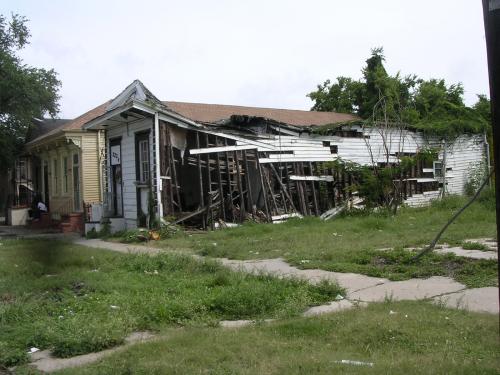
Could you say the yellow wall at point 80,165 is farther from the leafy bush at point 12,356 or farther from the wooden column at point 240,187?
the leafy bush at point 12,356

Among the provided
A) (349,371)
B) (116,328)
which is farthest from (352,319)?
(116,328)

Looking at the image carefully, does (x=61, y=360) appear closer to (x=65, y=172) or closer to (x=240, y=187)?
(x=240, y=187)

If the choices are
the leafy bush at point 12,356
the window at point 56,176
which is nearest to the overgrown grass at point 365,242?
the leafy bush at point 12,356

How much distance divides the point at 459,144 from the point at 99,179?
15.5m

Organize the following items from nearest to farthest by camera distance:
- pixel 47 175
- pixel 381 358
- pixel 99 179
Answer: pixel 381 358 → pixel 99 179 → pixel 47 175

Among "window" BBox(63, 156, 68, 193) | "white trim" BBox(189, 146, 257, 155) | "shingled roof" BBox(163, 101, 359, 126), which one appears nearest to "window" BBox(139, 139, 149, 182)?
"white trim" BBox(189, 146, 257, 155)

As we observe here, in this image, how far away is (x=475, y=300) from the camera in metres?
6.51

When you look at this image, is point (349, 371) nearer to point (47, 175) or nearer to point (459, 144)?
point (459, 144)

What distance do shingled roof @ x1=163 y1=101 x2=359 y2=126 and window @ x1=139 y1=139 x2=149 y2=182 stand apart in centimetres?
200

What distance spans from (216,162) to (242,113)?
5.21m

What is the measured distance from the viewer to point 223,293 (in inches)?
276

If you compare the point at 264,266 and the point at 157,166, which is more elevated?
the point at 157,166

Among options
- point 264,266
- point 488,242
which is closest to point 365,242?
point 488,242

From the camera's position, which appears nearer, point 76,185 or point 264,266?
point 264,266
